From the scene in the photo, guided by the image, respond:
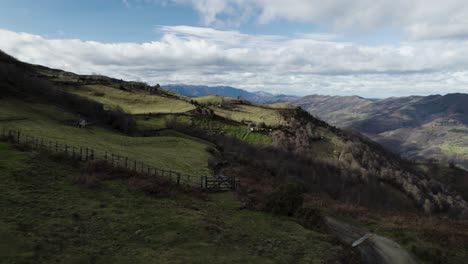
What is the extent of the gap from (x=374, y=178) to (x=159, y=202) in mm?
141641

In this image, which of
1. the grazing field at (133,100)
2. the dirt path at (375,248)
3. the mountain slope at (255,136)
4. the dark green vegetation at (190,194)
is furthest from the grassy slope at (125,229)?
the grazing field at (133,100)

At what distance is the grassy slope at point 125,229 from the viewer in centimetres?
1794

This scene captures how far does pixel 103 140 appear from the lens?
62.2 m

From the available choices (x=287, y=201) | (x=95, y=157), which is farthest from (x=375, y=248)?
(x=95, y=157)

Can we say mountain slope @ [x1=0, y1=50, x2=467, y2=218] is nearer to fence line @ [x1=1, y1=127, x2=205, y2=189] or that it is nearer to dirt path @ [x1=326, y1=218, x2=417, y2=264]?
fence line @ [x1=1, y1=127, x2=205, y2=189]

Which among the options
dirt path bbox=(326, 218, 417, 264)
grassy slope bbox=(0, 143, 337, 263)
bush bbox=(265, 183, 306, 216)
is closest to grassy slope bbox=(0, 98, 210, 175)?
grassy slope bbox=(0, 143, 337, 263)

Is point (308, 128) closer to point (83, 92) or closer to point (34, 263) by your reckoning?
point (83, 92)

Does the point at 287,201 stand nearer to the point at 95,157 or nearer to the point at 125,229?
the point at 125,229

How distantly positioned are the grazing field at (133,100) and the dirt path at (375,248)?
126701 millimetres

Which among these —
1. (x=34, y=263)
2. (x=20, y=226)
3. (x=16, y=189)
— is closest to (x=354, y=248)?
(x=34, y=263)

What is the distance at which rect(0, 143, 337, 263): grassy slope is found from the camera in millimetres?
17938

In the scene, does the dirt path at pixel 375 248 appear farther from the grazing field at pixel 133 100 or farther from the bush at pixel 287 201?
the grazing field at pixel 133 100

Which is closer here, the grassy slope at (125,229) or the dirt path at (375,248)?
the grassy slope at (125,229)

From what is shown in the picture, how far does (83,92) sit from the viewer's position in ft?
516
